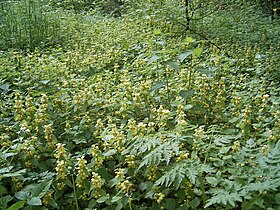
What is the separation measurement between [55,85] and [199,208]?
1.82 metres

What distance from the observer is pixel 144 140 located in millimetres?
1957

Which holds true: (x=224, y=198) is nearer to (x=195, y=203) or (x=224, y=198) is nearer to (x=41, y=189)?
(x=195, y=203)

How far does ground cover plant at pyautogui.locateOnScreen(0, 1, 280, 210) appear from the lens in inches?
71.4

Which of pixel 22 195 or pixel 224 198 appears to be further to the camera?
pixel 22 195

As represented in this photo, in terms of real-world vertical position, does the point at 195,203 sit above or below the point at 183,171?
below

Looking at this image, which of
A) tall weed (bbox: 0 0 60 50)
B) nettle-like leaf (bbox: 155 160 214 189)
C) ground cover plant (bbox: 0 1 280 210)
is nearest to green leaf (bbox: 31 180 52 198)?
ground cover plant (bbox: 0 1 280 210)

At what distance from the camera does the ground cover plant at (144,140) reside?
5.95ft

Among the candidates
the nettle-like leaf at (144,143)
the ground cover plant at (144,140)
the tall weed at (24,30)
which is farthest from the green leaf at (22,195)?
the tall weed at (24,30)

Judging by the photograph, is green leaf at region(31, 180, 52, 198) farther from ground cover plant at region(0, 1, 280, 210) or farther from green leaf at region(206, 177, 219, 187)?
green leaf at region(206, 177, 219, 187)

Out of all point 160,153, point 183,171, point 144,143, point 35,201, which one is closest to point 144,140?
point 144,143

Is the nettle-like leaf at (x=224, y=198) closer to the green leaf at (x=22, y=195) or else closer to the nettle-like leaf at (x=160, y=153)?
the nettle-like leaf at (x=160, y=153)

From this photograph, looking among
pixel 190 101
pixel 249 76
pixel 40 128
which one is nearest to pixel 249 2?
pixel 249 76

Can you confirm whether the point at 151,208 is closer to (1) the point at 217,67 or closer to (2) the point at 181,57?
(2) the point at 181,57

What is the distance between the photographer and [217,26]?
19.4 feet
